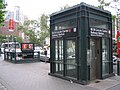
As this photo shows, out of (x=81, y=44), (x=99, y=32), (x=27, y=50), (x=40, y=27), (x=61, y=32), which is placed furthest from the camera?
(x=40, y=27)

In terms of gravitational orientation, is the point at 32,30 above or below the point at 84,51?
above

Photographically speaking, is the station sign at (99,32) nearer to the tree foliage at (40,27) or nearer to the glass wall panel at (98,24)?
the glass wall panel at (98,24)

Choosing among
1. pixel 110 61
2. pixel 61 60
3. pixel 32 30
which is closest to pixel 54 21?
pixel 61 60

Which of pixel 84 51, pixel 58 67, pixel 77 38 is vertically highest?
pixel 77 38

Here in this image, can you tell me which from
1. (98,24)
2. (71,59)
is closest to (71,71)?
(71,59)

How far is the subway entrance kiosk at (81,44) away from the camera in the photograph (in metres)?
7.85

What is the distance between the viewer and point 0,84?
316 inches

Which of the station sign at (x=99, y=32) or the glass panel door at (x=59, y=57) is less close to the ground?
the station sign at (x=99, y=32)

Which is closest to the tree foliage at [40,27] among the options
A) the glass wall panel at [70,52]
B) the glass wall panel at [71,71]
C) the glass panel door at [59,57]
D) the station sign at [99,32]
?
the glass panel door at [59,57]

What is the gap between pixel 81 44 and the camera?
7840 millimetres

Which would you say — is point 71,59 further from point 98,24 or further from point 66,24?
point 98,24

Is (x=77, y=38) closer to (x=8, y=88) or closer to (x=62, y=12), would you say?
(x=62, y=12)

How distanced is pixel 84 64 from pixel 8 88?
349 centimetres

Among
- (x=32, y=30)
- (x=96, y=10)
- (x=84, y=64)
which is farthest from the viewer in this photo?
(x=32, y=30)
